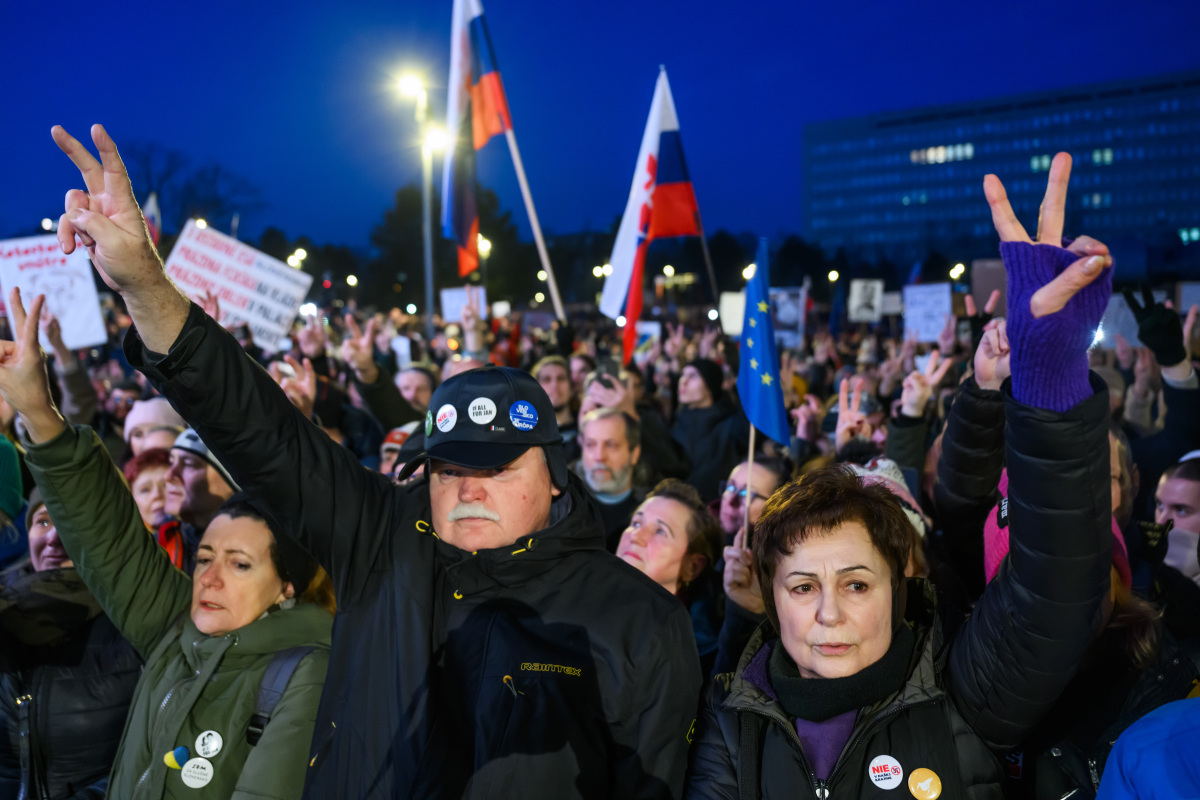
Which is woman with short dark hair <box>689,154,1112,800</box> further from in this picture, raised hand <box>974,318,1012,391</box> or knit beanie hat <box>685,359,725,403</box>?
knit beanie hat <box>685,359,725,403</box>

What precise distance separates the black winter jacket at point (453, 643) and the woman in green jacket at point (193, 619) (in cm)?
26

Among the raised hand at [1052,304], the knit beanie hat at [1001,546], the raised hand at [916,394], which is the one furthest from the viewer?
the raised hand at [916,394]

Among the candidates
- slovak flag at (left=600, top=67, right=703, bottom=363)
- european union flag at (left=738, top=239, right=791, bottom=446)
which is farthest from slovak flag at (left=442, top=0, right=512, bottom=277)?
european union flag at (left=738, top=239, right=791, bottom=446)

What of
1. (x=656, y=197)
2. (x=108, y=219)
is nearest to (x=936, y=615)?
(x=108, y=219)

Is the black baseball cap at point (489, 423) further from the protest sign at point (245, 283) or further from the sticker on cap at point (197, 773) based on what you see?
the protest sign at point (245, 283)

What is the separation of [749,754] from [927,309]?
10.1 meters

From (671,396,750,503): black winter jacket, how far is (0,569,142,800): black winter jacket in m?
4.41

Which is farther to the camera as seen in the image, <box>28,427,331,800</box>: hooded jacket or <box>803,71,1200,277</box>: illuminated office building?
<box>803,71,1200,277</box>: illuminated office building

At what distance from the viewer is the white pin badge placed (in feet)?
8.46

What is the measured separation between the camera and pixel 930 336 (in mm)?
11164

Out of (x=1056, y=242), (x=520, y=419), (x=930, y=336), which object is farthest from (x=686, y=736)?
(x=930, y=336)

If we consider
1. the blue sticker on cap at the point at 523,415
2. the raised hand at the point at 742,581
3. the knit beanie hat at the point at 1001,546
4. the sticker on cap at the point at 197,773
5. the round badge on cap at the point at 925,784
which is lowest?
the sticker on cap at the point at 197,773

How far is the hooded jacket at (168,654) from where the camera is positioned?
2543 millimetres

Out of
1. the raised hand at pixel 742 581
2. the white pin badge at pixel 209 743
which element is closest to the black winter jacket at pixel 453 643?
the white pin badge at pixel 209 743
